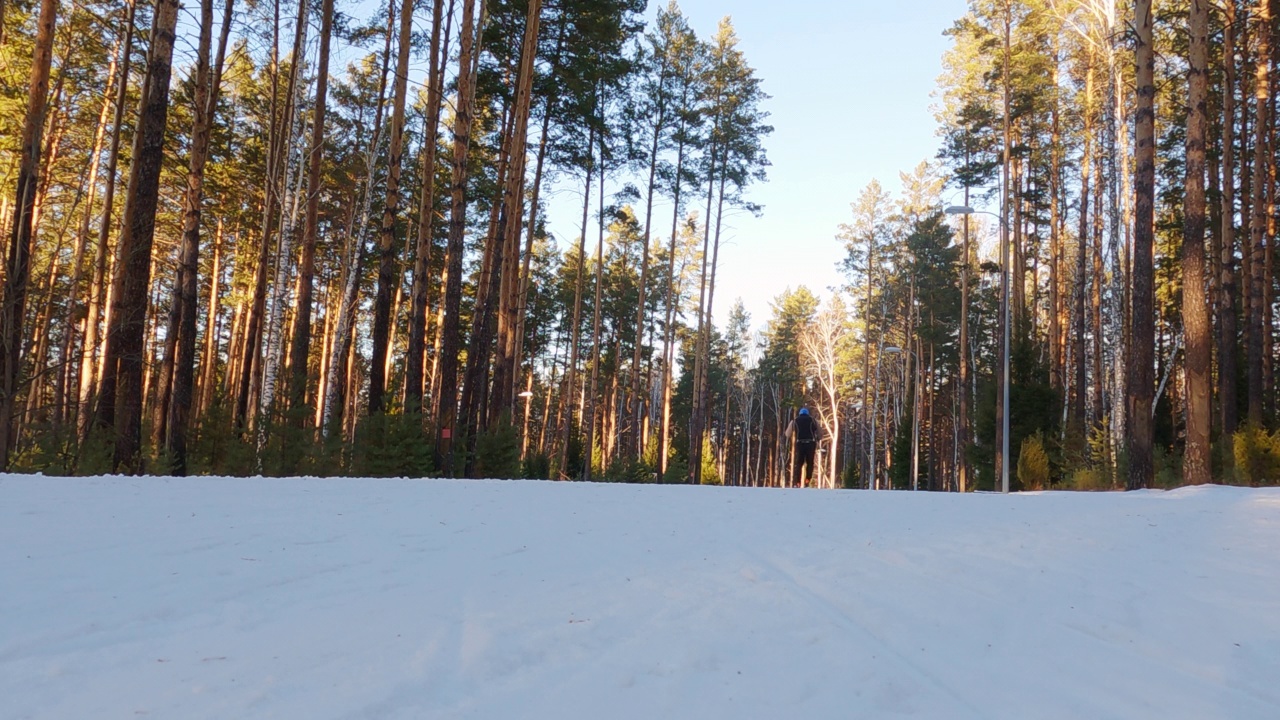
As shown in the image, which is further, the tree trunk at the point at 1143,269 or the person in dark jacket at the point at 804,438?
the person in dark jacket at the point at 804,438

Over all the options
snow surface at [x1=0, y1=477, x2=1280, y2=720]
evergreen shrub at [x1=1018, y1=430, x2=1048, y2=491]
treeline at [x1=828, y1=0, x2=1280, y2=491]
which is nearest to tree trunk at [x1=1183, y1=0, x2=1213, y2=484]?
treeline at [x1=828, y1=0, x2=1280, y2=491]

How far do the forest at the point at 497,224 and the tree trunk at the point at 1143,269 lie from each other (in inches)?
2.3

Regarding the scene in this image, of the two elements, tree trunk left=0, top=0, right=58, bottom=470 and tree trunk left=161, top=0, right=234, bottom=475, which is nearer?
tree trunk left=0, top=0, right=58, bottom=470

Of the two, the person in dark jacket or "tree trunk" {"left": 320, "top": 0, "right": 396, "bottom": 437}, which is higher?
"tree trunk" {"left": 320, "top": 0, "right": 396, "bottom": 437}

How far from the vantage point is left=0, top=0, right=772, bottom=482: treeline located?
33.1ft

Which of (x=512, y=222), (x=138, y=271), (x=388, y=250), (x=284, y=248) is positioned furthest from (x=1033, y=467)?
(x=138, y=271)

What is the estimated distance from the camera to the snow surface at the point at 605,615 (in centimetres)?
293

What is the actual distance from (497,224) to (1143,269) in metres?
14.9

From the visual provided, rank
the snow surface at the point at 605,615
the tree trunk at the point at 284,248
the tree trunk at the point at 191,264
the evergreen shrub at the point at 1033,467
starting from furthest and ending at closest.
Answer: the evergreen shrub at the point at 1033,467 < the tree trunk at the point at 284,248 < the tree trunk at the point at 191,264 < the snow surface at the point at 605,615

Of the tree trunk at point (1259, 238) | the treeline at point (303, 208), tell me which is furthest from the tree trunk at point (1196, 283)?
the treeline at point (303, 208)

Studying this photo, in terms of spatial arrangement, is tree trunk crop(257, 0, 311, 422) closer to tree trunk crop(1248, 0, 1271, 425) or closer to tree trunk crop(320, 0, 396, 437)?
tree trunk crop(320, 0, 396, 437)

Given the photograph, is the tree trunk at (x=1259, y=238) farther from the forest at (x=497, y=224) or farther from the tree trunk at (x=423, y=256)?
the tree trunk at (x=423, y=256)

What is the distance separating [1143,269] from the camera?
12.6m

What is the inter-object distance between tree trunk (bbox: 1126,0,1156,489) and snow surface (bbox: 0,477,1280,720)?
6.06m
